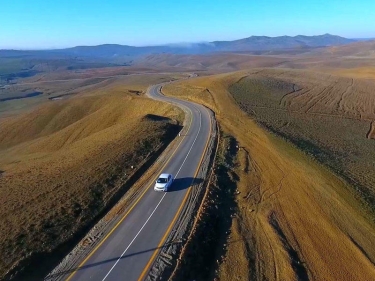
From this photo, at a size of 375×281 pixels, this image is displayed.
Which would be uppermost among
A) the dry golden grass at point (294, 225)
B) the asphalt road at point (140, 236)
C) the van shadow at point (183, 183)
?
the asphalt road at point (140, 236)

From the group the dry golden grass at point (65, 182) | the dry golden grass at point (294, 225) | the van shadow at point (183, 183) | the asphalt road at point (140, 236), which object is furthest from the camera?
the van shadow at point (183, 183)

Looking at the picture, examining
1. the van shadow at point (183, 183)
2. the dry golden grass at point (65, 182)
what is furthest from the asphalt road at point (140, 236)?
the dry golden grass at point (65, 182)

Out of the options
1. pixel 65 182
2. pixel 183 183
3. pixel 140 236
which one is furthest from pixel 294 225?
pixel 65 182

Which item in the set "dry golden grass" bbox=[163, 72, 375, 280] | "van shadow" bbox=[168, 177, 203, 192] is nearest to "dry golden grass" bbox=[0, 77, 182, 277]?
"van shadow" bbox=[168, 177, 203, 192]

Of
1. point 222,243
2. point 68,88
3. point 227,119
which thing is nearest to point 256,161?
point 222,243

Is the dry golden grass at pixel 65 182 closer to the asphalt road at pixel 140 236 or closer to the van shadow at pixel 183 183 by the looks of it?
the asphalt road at pixel 140 236

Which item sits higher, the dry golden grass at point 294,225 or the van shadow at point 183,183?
the van shadow at point 183,183

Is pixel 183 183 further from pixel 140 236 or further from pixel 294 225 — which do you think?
pixel 294 225
